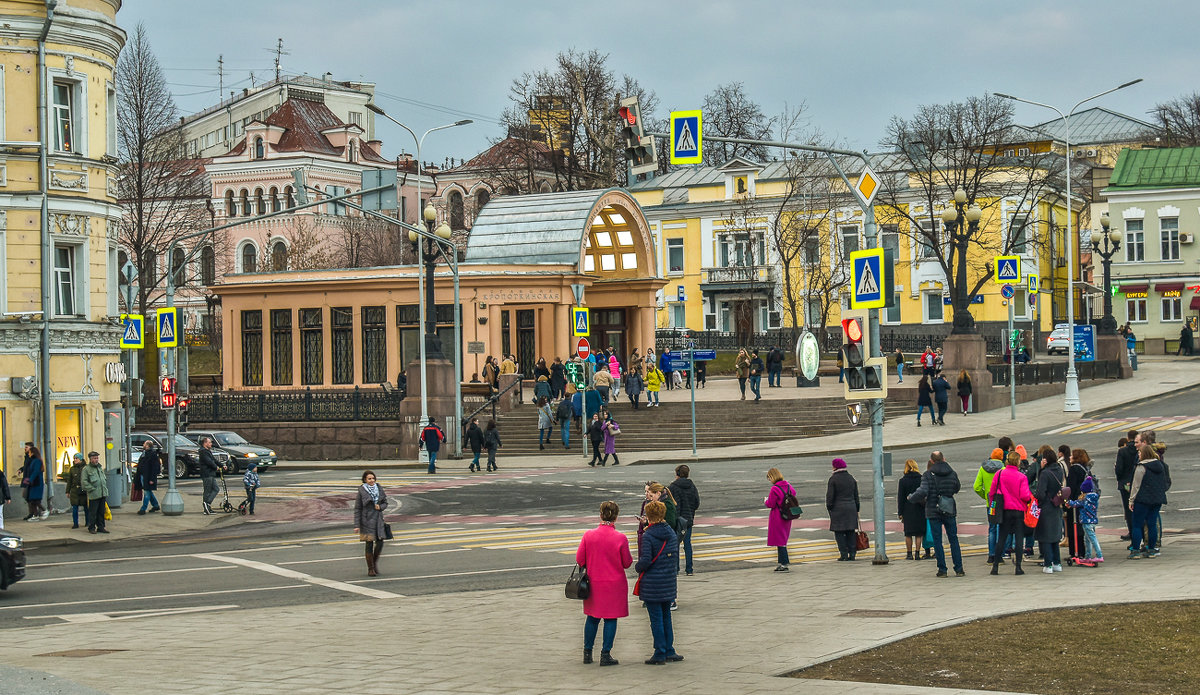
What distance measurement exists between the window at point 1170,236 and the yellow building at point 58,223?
5484 cm

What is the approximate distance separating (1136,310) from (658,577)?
63635mm

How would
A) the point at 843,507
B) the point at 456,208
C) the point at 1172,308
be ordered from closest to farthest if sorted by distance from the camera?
the point at 843,507 → the point at 1172,308 → the point at 456,208

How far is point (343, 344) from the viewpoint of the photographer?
5072 cm

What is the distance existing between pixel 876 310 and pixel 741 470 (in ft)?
48.9

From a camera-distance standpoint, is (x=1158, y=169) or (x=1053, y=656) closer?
(x=1053, y=656)

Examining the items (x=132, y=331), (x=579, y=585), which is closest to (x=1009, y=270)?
(x=132, y=331)

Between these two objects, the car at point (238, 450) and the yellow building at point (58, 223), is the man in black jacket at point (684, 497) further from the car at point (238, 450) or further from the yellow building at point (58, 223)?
the car at point (238, 450)

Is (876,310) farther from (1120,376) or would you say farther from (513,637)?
(1120,376)

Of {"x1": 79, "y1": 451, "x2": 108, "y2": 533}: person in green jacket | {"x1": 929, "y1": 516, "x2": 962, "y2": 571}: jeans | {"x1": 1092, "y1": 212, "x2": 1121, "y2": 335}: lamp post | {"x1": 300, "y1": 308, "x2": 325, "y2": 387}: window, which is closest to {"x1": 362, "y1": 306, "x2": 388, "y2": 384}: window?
{"x1": 300, "y1": 308, "x2": 325, "y2": 387}: window

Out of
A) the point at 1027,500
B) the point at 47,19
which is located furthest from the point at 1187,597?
the point at 47,19

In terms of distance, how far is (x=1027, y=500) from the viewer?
17.2 m

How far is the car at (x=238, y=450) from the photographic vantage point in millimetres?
40938

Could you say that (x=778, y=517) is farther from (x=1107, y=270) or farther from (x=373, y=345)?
(x=1107, y=270)

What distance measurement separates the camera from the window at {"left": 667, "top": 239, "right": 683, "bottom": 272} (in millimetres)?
80312
